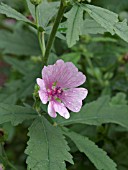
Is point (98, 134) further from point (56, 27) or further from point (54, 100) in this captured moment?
point (56, 27)

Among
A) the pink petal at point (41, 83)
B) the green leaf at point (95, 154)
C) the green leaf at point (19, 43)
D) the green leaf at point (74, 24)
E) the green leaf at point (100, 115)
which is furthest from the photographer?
the green leaf at point (19, 43)

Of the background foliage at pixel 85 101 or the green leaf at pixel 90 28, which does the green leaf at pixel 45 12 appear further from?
the green leaf at pixel 90 28

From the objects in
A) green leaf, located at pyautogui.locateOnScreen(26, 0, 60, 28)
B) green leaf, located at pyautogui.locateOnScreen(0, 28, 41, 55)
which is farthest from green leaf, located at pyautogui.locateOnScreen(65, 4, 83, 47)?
green leaf, located at pyautogui.locateOnScreen(0, 28, 41, 55)

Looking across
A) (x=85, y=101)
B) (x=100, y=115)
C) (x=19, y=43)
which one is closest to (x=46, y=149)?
(x=100, y=115)

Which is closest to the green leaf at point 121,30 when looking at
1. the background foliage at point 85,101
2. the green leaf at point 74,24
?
the background foliage at point 85,101

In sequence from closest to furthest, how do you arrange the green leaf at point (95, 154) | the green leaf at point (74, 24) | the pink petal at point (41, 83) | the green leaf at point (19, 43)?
the green leaf at point (74, 24)
the pink petal at point (41, 83)
the green leaf at point (95, 154)
the green leaf at point (19, 43)

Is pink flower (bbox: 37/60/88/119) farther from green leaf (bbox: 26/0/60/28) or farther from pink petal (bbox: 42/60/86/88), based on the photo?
green leaf (bbox: 26/0/60/28)
